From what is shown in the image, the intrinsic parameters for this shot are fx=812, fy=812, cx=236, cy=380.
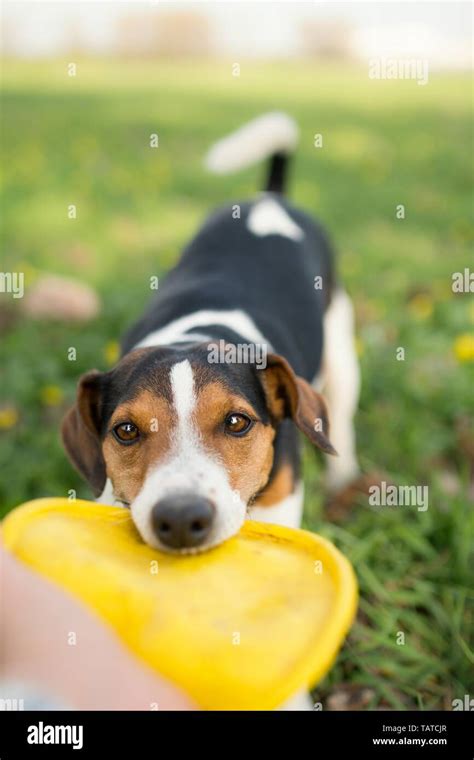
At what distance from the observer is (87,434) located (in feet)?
11.0

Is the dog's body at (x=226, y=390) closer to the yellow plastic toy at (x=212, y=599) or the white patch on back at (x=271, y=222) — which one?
the white patch on back at (x=271, y=222)

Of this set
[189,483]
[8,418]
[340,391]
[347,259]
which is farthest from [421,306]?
[189,483]

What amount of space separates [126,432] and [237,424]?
41cm

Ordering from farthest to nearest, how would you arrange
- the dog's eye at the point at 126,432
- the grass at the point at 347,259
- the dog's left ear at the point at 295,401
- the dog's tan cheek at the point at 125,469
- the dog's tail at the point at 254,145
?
the dog's tail at the point at 254,145, the grass at the point at 347,259, the dog's left ear at the point at 295,401, the dog's eye at the point at 126,432, the dog's tan cheek at the point at 125,469

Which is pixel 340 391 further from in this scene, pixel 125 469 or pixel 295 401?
pixel 125 469

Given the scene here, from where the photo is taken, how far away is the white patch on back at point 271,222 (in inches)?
188

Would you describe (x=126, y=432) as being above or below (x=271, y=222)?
below

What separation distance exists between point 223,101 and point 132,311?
9303mm

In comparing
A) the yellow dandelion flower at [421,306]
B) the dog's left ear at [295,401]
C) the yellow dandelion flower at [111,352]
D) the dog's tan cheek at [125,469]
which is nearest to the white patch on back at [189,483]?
the dog's tan cheek at [125,469]

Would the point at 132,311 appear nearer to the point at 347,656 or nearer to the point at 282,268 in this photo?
the point at 282,268

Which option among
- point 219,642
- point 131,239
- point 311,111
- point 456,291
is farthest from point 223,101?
point 219,642

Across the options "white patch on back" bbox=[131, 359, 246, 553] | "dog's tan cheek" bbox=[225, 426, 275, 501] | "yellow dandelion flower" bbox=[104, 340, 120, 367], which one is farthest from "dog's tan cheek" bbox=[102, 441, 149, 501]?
"yellow dandelion flower" bbox=[104, 340, 120, 367]

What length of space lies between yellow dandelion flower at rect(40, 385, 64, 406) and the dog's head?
1580mm

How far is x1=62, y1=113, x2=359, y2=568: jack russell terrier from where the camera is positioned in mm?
2646
